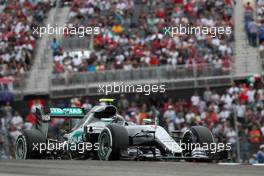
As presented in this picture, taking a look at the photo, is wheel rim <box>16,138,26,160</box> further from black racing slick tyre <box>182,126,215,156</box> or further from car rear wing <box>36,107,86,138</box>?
black racing slick tyre <box>182,126,215,156</box>

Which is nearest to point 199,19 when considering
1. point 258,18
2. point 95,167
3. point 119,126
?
point 258,18

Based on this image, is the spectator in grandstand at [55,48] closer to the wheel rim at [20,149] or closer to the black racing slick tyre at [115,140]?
the wheel rim at [20,149]

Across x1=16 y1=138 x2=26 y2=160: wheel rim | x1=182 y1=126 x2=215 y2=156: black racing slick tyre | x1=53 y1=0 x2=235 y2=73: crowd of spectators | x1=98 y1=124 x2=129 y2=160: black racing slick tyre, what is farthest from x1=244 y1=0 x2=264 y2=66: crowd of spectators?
x1=98 y1=124 x2=129 y2=160: black racing slick tyre

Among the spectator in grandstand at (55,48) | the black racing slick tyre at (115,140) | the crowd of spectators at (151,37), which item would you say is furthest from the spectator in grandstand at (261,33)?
the black racing slick tyre at (115,140)

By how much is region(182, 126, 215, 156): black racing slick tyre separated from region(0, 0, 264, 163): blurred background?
6.14 m

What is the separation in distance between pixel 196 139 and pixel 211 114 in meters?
7.69

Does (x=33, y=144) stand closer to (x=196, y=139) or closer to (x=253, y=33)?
(x=196, y=139)

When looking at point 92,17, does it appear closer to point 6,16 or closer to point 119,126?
point 6,16

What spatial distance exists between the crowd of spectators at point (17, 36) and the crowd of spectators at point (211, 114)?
2019 millimetres

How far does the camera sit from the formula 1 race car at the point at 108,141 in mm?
16531

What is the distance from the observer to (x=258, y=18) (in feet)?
96.3

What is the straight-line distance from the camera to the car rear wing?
19578 mm

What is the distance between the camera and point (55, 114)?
19.5 meters

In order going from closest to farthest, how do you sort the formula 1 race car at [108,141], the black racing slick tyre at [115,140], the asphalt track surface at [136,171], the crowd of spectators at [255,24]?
the asphalt track surface at [136,171], the black racing slick tyre at [115,140], the formula 1 race car at [108,141], the crowd of spectators at [255,24]
